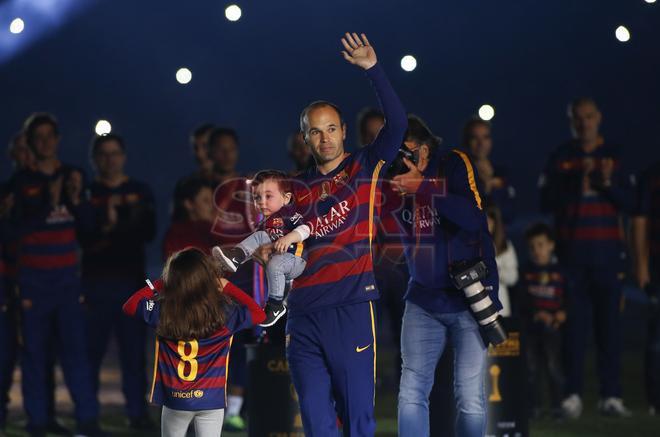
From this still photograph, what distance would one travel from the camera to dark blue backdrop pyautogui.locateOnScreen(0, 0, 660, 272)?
36.4 ft

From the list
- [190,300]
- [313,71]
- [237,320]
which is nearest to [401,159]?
[237,320]

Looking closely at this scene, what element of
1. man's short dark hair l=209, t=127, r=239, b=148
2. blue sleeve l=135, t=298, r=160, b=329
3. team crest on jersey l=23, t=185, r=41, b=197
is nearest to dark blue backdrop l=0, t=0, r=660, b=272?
man's short dark hair l=209, t=127, r=239, b=148

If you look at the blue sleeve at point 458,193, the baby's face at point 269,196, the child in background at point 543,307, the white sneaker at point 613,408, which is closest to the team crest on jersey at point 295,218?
the baby's face at point 269,196

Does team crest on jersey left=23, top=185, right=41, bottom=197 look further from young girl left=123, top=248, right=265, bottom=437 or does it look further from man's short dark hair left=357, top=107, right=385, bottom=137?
young girl left=123, top=248, right=265, bottom=437

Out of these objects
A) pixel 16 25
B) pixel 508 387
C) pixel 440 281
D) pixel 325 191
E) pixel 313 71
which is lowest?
pixel 508 387

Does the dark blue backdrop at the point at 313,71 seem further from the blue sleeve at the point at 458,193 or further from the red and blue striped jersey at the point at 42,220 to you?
the blue sleeve at the point at 458,193

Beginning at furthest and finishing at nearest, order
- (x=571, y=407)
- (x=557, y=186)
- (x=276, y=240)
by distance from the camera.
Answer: (x=557, y=186) → (x=571, y=407) → (x=276, y=240)

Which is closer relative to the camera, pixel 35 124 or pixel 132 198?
pixel 35 124

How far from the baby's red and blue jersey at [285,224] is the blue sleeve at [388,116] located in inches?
19.4

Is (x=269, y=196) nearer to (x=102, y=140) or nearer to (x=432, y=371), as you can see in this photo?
(x=432, y=371)

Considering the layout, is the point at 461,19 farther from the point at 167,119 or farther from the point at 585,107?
the point at 167,119

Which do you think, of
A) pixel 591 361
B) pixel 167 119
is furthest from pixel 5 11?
pixel 591 361

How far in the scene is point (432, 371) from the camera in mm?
6426

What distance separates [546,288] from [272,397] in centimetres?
287
